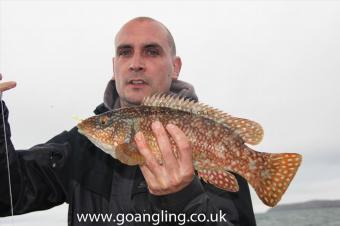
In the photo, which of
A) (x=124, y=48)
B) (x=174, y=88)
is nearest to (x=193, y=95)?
(x=174, y=88)

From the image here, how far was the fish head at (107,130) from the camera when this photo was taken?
5.32 metres

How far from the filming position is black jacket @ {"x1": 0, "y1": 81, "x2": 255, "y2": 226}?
6.07 metres

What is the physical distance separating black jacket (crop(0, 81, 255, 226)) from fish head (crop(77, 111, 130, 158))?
1.10 metres

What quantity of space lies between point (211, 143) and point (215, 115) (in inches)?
17.2

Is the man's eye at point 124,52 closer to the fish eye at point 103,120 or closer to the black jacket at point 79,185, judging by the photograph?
the black jacket at point 79,185

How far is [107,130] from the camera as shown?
547 cm

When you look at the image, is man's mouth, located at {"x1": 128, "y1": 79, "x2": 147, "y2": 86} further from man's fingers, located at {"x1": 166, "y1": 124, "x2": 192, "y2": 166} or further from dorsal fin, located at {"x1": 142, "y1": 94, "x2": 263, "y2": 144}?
man's fingers, located at {"x1": 166, "y1": 124, "x2": 192, "y2": 166}

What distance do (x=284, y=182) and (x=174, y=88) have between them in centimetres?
310

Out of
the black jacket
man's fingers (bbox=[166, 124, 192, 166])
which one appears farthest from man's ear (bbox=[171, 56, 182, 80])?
man's fingers (bbox=[166, 124, 192, 166])

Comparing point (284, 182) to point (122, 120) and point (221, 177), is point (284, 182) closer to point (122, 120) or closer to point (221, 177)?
point (221, 177)

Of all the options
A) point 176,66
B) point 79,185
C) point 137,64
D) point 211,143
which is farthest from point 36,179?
point 176,66

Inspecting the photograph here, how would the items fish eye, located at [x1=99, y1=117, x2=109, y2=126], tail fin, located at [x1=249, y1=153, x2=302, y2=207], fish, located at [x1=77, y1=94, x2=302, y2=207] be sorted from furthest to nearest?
1. fish eye, located at [x1=99, y1=117, x2=109, y2=126]
2. tail fin, located at [x1=249, y1=153, x2=302, y2=207]
3. fish, located at [x1=77, y1=94, x2=302, y2=207]

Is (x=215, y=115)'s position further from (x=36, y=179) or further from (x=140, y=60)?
(x=36, y=179)

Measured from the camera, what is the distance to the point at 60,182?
6.63 m
